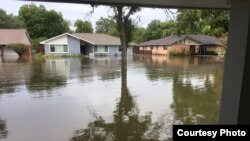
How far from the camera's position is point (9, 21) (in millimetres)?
39844

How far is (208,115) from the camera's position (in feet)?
20.8

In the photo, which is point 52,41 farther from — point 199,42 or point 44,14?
point 199,42

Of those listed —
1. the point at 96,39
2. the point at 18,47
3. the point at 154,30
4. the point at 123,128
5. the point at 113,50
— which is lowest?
the point at 123,128

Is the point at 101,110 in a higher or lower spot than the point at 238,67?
lower

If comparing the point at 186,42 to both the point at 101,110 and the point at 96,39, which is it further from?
the point at 101,110

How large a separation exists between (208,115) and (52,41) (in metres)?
28.1

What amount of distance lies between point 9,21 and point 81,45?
52.7 feet

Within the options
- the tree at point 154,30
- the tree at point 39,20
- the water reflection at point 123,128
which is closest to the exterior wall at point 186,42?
the tree at point 154,30

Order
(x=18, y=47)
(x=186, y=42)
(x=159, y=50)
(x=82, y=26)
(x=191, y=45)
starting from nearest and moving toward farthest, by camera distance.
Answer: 1. (x=18, y=47)
2. (x=186, y=42)
3. (x=191, y=45)
4. (x=159, y=50)
5. (x=82, y=26)

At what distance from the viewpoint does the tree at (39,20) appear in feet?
123

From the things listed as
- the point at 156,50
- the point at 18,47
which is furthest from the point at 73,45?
the point at 156,50

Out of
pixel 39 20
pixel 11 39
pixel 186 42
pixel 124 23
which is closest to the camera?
pixel 124 23

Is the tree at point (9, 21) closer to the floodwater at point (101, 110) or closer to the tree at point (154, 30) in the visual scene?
the tree at point (154, 30)

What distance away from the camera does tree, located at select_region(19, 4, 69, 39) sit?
37.4 meters
